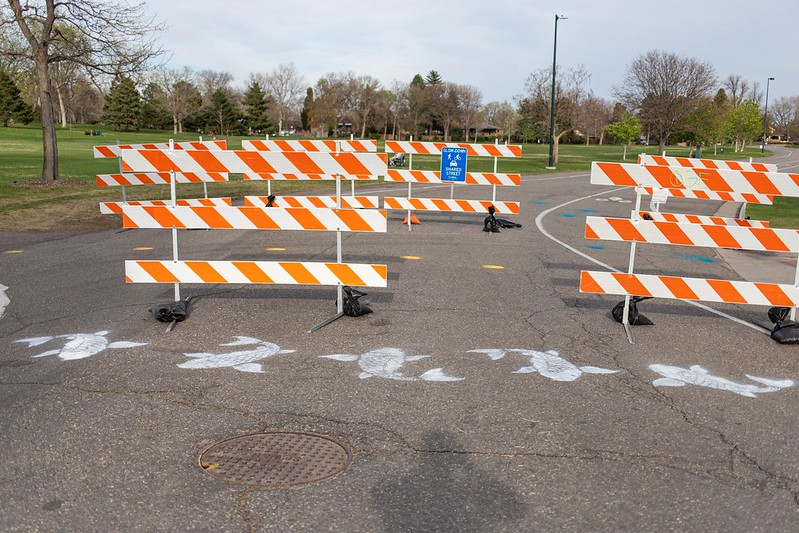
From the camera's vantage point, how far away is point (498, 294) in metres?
8.78

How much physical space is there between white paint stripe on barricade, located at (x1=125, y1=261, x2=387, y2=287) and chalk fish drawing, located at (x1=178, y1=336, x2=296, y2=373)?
0.88 metres

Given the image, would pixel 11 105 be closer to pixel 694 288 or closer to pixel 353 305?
pixel 353 305

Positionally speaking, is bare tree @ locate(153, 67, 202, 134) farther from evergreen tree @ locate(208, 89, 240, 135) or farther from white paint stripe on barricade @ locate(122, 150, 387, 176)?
white paint stripe on barricade @ locate(122, 150, 387, 176)

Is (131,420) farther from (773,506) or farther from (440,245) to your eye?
(440,245)

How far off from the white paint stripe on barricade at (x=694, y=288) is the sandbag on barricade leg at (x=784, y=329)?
0.22 metres

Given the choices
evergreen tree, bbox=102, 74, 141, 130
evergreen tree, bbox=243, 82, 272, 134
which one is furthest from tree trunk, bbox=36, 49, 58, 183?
evergreen tree, bbox=243, 82, 272, 134

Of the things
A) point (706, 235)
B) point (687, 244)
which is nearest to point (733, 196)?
point (706, 235)

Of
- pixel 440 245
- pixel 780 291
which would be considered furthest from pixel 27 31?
pixel 780 291

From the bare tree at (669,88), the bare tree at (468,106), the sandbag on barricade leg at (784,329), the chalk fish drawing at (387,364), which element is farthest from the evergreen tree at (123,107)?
the sandbag on barricade leg at (784,329)

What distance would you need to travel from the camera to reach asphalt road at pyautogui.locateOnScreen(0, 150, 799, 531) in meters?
3.69

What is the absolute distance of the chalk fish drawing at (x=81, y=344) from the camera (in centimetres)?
618

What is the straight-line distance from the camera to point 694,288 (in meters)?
7.25

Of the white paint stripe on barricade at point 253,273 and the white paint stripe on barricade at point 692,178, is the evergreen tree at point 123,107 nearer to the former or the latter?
the white paint stripe on barricade at point 253,273

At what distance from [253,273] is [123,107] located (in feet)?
324
